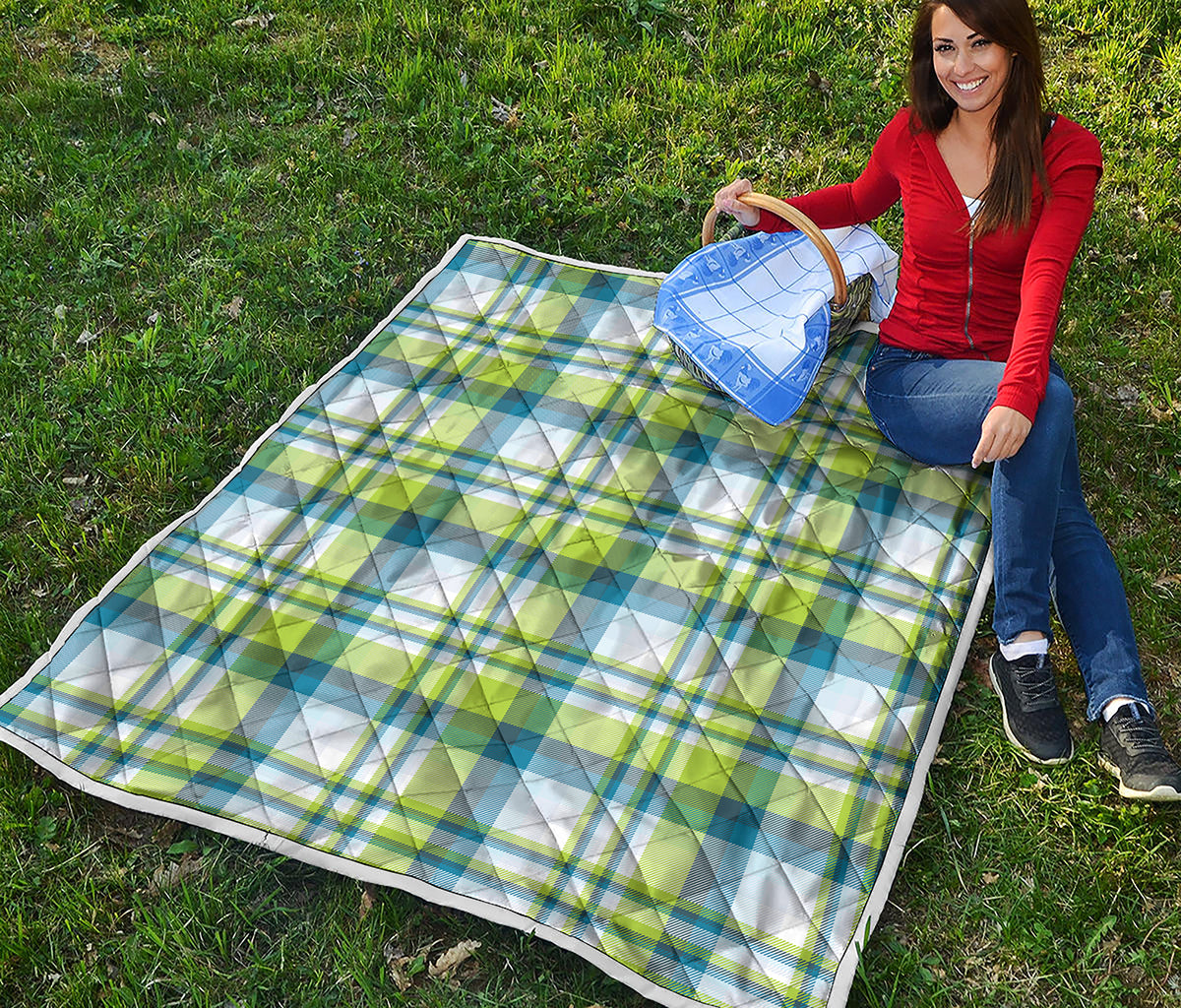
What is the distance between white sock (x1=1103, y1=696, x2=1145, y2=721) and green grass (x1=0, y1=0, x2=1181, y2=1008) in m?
0.12

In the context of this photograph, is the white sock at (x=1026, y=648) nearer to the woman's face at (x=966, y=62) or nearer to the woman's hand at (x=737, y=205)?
the woman's face at (x=966, y=62)

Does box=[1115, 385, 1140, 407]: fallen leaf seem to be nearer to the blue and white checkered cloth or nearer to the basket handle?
the blue and white checkered cloth

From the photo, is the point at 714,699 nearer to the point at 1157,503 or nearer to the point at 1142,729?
the point at 1142,729

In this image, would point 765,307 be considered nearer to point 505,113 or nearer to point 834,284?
point 834,284

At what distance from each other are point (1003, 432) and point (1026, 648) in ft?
1.67

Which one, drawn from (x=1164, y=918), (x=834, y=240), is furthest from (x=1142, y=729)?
(x=834, y=240)

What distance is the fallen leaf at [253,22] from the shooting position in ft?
16.0

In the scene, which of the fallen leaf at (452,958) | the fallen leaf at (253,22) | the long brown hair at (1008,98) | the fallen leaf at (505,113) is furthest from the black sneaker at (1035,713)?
the fallen leaf at (253,22)

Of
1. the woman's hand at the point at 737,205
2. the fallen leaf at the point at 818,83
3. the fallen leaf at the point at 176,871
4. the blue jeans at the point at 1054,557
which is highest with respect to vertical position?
the woman's hand at the point at 737,205

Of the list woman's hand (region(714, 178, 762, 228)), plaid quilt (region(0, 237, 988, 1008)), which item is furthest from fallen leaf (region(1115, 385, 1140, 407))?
woman's hand (region(714, 178, 762, 228))

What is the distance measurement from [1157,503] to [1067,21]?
251cm

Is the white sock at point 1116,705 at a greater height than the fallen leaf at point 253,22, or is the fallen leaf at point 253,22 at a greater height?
the fallen leaf at point 253,22

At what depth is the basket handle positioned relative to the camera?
2.91 meters

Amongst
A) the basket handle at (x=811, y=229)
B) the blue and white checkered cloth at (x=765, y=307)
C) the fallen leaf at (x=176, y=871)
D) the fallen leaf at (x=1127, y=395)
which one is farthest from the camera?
the fallen leaf at (x=1127, y=395)
